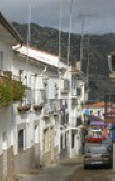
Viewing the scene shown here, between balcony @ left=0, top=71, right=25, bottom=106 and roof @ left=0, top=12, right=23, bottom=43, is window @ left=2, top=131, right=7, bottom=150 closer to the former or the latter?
balcony @ left=0, top=71, right=25, bottom=106

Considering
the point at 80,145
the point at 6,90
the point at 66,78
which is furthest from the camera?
the point at 80,145

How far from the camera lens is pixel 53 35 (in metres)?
74.9

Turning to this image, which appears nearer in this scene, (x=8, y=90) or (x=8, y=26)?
(x=8, y=26)

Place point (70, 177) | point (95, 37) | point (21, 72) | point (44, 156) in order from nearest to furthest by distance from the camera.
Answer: point (70, 177)
point (21, 72)
point (44, 156)
point (95, 37)

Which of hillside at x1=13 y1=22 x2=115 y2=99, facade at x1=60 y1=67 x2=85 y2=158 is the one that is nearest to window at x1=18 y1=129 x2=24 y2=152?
facade at x1=60 y1=67 x2=85 y2=158

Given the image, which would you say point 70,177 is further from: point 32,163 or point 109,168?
point 109,168

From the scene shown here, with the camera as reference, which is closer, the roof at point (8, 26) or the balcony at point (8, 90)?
the roof at point (8, 26)

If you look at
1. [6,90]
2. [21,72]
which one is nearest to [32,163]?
[21,72]

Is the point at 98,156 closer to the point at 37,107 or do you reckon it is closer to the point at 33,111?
the point at 37,107

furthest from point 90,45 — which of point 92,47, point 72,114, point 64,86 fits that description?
point 64,86

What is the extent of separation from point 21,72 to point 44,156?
953cm

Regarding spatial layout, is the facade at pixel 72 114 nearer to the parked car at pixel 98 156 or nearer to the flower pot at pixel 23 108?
the parked car at pixel 98 156

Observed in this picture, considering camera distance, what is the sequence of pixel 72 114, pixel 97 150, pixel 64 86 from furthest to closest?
pixel 72 114 → pixel 64 86 → pixel 97 150

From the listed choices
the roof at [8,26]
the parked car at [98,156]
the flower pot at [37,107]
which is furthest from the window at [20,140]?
the roof at [8,26]
